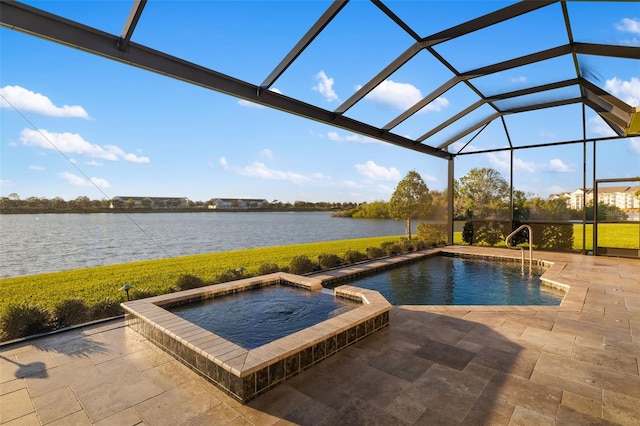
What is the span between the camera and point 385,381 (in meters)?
3.13

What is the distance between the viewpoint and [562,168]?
11586 millimetres

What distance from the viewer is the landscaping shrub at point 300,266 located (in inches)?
304

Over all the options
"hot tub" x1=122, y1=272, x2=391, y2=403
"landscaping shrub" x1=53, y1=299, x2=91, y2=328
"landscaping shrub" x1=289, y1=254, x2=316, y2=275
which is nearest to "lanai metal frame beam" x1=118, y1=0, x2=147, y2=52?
"hot tub" x1=122, y1=272, x2=391, y2=403

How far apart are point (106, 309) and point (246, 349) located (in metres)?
2.78

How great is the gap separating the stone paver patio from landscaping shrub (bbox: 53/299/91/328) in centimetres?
32

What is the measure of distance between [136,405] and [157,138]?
1720cm

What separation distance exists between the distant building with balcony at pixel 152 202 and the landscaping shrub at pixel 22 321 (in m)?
10.8

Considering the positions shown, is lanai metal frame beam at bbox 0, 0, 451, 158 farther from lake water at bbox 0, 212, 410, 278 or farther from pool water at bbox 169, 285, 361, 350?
lake water at bbox 0, 212, 410, 278

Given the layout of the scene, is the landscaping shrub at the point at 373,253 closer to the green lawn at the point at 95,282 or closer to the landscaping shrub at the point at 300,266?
the landscaping shrub at the point at 300,266

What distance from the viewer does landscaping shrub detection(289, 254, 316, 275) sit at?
7.73 m

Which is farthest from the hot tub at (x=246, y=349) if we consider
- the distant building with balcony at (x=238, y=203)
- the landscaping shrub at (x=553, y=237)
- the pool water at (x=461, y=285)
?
the distant building with balcony at (x=238, y=203)

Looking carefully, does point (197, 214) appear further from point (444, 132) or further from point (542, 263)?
point (542, 263)

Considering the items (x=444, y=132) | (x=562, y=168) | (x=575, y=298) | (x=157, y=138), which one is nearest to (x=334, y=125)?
(x=444, y=132)

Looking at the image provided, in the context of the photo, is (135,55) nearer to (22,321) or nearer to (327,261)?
(22,321)
